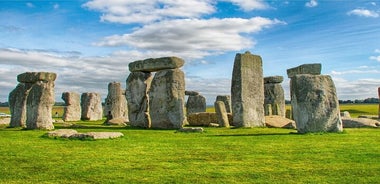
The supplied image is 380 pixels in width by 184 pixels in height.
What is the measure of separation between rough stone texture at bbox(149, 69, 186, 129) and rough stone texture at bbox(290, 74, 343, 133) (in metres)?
5.99

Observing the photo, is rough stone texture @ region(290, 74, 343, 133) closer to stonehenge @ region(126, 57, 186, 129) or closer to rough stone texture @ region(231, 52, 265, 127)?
rough stone texture @ region(231, 52, 265, 127)

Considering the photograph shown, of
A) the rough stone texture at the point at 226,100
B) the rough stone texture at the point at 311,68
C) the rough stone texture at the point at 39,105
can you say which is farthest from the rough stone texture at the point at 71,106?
the rough stone texture at the point at 311,68

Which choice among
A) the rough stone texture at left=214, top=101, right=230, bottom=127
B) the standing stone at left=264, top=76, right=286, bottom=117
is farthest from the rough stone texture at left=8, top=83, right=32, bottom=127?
the standing stone at left=264, top=76, right=286, bottom=117

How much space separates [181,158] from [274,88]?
19.8m

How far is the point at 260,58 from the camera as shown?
64.6 ft

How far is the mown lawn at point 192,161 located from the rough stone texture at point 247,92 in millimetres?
6316

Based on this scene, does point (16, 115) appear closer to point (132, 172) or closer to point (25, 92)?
point (25, 92)

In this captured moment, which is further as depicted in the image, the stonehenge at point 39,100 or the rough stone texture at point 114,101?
the rough stone texture at point 114,101

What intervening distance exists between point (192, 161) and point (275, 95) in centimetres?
1991

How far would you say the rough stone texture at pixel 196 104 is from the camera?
1256 inches

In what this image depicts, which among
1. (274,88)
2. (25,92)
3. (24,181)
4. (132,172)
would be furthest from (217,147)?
(274,88)

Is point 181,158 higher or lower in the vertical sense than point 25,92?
lower

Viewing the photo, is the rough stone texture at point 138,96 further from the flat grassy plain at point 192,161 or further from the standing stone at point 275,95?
the standing stone at point 275,95

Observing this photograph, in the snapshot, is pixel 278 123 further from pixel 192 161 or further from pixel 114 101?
pixel 114 101
